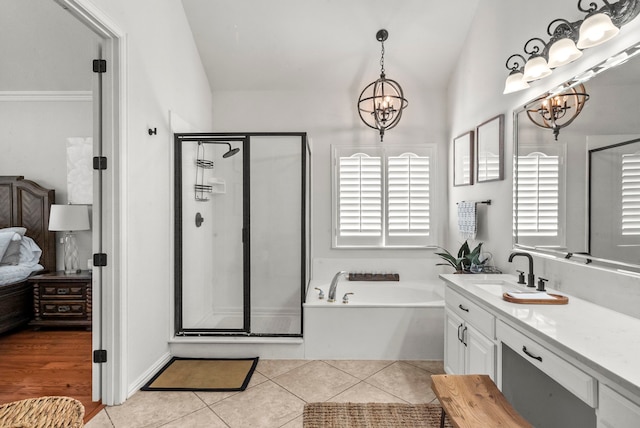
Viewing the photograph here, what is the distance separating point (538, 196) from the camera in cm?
230

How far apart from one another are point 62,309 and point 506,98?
14.9ft

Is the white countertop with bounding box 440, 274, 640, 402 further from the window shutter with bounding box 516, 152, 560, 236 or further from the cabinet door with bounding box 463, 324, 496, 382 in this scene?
the window shutter with bounding box 516, 152, 560, 236

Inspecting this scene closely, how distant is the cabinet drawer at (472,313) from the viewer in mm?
1901

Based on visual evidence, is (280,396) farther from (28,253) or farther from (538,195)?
(28,253)

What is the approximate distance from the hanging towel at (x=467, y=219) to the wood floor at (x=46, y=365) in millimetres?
3128

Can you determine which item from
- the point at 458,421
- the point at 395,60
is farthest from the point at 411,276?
the point at 458,421

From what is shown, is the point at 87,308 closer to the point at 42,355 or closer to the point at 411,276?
the point at 42,355

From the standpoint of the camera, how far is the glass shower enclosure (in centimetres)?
307

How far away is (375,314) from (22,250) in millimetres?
3694

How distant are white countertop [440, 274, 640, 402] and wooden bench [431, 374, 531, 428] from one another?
319 mm

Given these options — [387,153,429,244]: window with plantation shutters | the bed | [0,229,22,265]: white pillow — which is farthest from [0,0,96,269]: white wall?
[387,153,429,244]: window with plantation shutters

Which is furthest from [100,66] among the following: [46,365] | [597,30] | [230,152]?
[597,30]

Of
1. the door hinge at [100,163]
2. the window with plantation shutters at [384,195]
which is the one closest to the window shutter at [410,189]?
the window with plantation shutters at [384,195]

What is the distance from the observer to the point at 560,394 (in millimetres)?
1854
